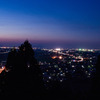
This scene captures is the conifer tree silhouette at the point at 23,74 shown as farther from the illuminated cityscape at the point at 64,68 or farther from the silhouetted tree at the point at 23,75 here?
the illuminated cityscape at the point at 64,68

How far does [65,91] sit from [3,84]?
10.2 feet

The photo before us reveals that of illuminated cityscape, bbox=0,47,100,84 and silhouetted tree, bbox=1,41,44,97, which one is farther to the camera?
illuminated cityscape, bbox=0,47,100,84

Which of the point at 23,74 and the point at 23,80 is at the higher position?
the point at 23,74

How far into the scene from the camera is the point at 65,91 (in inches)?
260

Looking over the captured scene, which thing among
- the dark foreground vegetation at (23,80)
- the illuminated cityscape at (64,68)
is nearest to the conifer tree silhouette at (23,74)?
the dark foreground vegetation at (23,80)

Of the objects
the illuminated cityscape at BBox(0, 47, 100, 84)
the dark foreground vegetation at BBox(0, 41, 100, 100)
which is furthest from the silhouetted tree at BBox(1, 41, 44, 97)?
the illuminated cityscape at BBox(0, 47, 100, 84)

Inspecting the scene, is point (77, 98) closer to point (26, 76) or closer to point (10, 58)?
point (26, 76)

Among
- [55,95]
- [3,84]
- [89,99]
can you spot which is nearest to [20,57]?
[3,84]

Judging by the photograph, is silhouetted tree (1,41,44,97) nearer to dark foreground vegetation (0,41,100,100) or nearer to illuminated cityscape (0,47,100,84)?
dark foreground vegetation (0,41,100,100)

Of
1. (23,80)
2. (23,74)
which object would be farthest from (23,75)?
(23,80)

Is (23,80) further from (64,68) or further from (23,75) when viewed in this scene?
(64,68)

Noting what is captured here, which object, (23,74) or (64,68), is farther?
(64,68)

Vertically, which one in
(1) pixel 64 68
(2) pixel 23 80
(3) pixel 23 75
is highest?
(3) pixel 23 75

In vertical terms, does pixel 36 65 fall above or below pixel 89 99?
above
